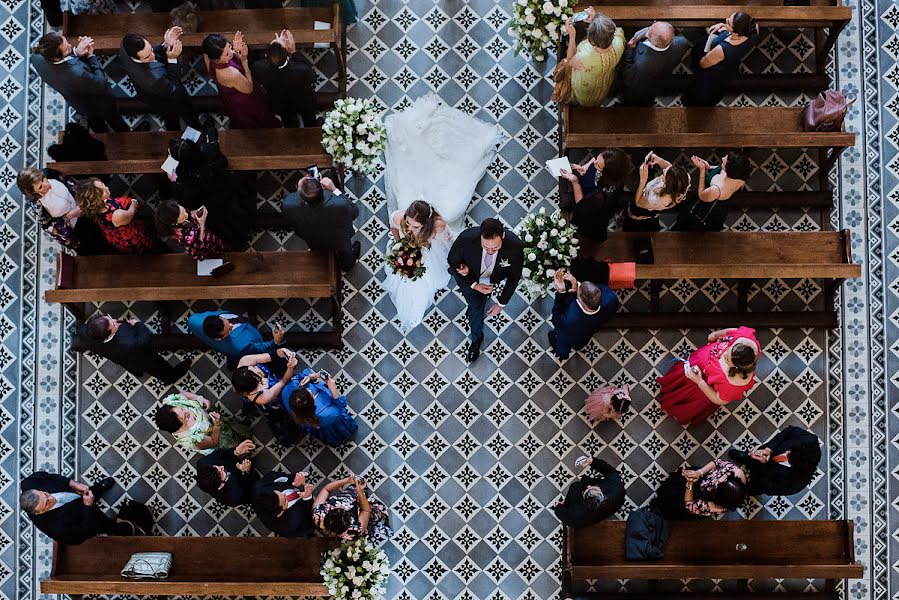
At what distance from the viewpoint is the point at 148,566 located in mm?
6285

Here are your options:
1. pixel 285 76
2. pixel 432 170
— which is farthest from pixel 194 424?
pixel 432 170

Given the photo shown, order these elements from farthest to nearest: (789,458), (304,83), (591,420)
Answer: (591,420), (304,83), (789,458)

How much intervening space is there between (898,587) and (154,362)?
20.8ft

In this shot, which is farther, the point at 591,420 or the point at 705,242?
the point at 591,420

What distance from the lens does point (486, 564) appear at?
691 cm

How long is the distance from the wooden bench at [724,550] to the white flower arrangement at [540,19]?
394cm

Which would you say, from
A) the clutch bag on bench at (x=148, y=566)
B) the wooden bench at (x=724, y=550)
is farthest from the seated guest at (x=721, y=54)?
the clutch bag on bench at (x=148, y=566)

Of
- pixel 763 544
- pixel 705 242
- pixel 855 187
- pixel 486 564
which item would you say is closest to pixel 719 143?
pixel 705 242

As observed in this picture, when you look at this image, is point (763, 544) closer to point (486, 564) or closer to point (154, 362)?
point (486, 564)

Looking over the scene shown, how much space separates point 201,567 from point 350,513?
142 centimetres

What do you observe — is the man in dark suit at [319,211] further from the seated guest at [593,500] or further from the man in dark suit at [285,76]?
the seated guest at [593,500]

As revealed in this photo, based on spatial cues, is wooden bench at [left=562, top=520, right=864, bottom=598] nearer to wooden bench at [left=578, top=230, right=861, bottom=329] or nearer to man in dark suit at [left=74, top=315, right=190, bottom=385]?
wooden bench at [left=578, top=230, right=861, bottom=329]

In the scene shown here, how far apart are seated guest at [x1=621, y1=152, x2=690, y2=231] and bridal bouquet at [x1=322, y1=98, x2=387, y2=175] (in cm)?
209

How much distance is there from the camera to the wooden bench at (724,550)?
617cm
